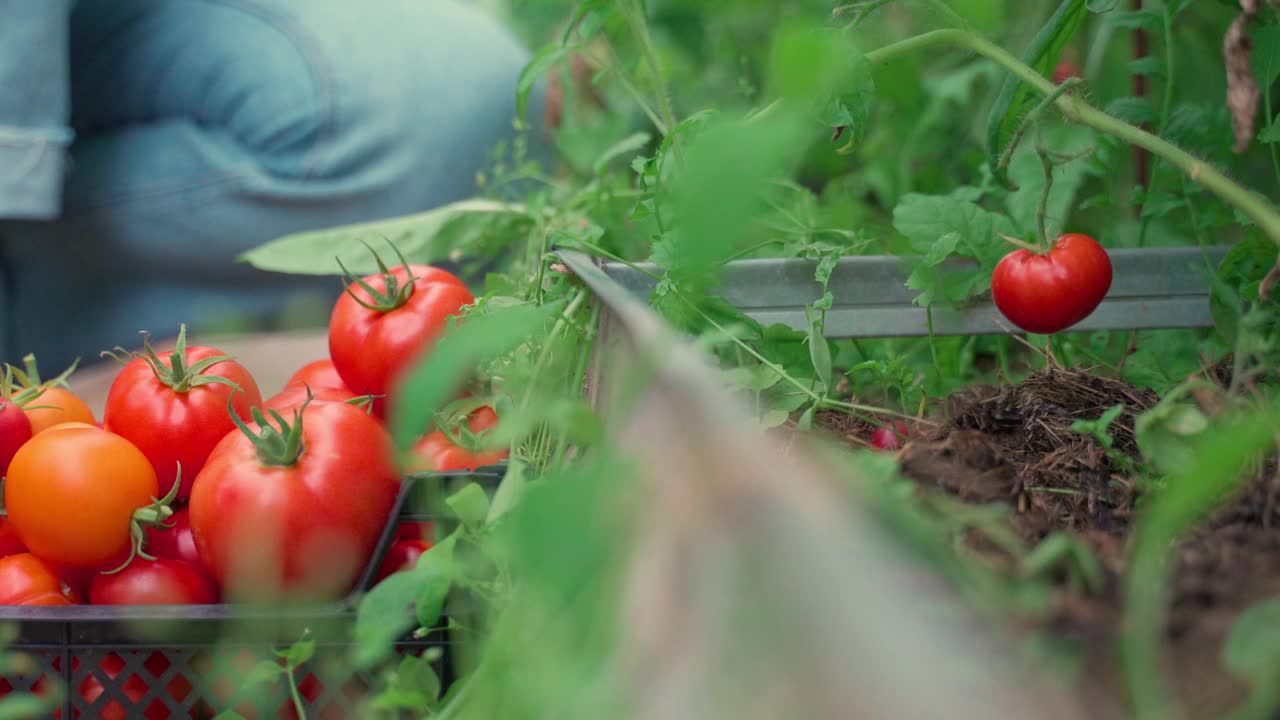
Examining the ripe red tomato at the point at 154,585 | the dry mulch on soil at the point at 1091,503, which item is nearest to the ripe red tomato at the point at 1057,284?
the dry mulch on soil at the point at 1091,503

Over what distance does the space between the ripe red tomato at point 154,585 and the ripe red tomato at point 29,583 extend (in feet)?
0.07

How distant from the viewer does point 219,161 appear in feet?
4.90

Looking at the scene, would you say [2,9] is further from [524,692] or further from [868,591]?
[868,591]

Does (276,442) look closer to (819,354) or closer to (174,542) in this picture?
(174,542)

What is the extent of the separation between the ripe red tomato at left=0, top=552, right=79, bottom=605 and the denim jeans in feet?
3.05

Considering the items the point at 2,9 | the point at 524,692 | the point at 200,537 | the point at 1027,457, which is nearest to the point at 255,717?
the point at 200,537

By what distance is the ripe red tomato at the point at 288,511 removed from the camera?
60cm

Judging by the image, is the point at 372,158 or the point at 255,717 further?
the point at 372,158

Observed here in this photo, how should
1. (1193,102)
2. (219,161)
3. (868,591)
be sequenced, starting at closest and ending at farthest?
(868,591) → (1193,102) → (219,161)

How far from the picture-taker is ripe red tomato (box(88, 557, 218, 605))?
0.65 metres

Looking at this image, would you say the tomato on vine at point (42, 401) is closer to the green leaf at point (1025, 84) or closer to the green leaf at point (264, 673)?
the green leaf at point (264, 673)

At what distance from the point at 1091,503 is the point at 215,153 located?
1335mm

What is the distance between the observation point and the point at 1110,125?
2.14 feet

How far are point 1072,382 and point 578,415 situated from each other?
0.42 metres
